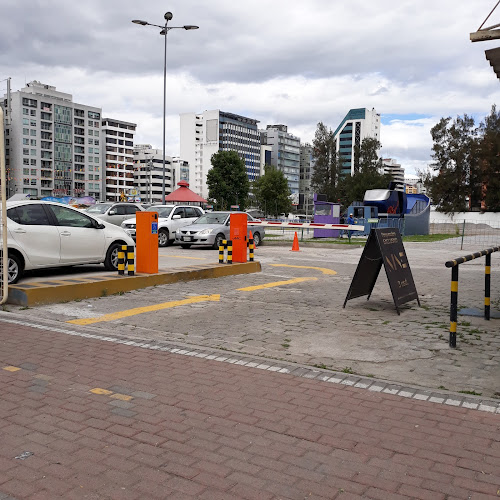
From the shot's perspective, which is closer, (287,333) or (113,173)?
(287,333)

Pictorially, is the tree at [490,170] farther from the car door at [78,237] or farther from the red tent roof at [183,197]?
the car door at [78,237]

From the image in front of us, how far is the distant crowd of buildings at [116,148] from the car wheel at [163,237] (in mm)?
79395

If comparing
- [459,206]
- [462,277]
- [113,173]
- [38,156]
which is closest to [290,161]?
[113,173]

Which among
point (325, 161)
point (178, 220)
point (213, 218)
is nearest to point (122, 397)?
point (213, 218)

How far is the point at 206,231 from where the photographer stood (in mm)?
20188

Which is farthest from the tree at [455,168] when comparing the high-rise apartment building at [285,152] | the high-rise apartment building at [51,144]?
the high-rise apartment building at [285,152]

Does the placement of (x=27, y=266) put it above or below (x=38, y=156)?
below

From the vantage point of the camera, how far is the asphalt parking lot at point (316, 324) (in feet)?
19.2

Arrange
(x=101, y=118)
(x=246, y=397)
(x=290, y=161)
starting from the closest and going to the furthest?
(x=246, y=397) < (x=101, y=118) < (x=290, y=161)

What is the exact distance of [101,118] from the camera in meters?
144

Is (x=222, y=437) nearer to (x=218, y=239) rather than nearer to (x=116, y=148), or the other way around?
(x=218, y=239)

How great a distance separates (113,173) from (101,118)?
1537cm

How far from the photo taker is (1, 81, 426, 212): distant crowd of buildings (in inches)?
4823

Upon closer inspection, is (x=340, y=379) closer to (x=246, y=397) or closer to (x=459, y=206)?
(x=246, y=397)
